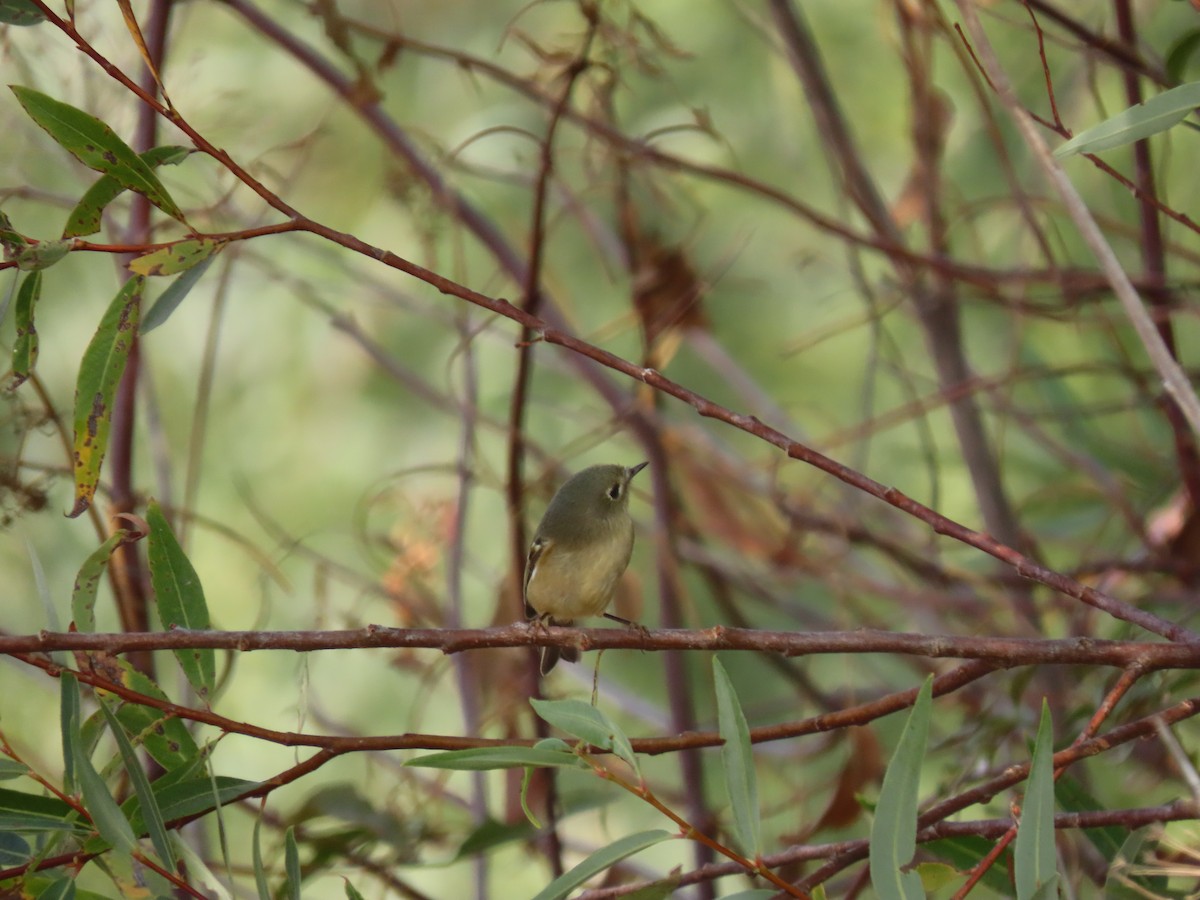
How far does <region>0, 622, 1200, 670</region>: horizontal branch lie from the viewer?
1.10m

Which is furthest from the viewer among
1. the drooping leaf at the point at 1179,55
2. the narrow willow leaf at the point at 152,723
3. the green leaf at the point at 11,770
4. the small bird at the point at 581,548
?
the small bird at the point at 581,548

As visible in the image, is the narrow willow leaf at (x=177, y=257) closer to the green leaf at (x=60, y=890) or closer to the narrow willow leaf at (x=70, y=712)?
the narrow willow leaf at (x=70, y=712)

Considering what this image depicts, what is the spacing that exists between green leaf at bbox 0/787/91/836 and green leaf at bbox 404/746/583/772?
0.35 meters

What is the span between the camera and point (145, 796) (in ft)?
3.67

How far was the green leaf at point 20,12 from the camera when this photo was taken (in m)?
1.24

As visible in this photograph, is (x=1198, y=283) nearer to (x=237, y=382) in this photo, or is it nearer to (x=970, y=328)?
(x=970, y=328)

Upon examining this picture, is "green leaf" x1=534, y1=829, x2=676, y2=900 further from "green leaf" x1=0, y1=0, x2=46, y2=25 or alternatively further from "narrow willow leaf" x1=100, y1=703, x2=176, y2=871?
"green leaf" x1=0, y1=0, x2=46, y2=25

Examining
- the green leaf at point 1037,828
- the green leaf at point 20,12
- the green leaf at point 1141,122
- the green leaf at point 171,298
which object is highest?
the green leaf at point 20,12

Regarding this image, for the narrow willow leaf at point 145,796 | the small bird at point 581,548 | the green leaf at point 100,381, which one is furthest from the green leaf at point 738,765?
the small bird at point 581,548

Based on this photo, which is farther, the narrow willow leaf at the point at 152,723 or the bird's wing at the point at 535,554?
the bird's wing at the point at 535,554

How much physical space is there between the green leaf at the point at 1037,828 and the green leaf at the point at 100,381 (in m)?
0.85

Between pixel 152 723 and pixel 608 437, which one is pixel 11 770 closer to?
pixel 152 723

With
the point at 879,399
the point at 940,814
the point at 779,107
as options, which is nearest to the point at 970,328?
the point at 879,399

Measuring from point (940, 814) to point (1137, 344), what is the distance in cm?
290
